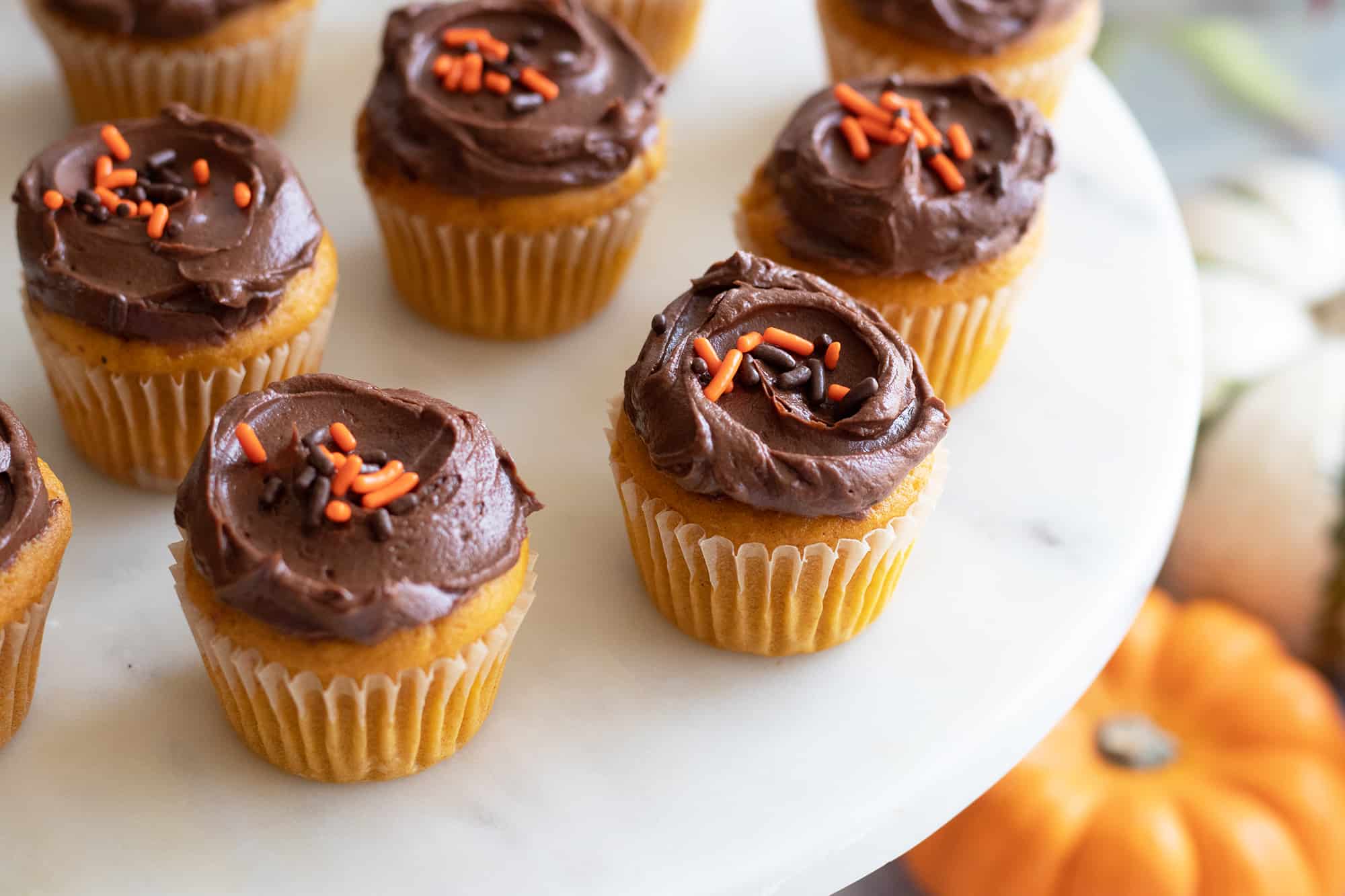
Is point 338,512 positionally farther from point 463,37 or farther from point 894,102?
point 894,102

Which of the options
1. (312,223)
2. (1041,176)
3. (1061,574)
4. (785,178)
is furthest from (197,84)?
(1061,574)

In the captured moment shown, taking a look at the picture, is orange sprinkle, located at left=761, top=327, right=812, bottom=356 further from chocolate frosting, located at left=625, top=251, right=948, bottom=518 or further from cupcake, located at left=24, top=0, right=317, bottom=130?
cupcake, located at left=24, top=0, right=317, bottom=130

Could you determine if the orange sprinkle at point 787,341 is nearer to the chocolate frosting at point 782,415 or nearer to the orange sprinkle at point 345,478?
the chocolate frosting at point 782,415

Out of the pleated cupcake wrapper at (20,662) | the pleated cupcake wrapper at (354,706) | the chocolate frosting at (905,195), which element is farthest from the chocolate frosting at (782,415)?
the pleated cupcake wrapper at (20,662)

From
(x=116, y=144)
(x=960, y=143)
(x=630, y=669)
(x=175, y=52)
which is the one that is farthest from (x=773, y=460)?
(x=175, y=52)

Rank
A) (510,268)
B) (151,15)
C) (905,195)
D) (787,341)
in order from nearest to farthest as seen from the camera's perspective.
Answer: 1. (787,341)
2. (905,195)
3. (510,268)
4. (151,15)

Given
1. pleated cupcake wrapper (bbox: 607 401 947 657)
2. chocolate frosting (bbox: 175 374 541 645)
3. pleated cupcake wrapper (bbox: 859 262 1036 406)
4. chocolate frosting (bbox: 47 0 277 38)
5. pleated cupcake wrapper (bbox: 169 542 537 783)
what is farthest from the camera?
chocolate frosting (bbox: 47 0 277 38)

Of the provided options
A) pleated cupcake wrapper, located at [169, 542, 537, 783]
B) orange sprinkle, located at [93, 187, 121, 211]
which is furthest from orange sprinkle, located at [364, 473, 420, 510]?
orange sprinkle, located at [93, 187, 121, 211]
